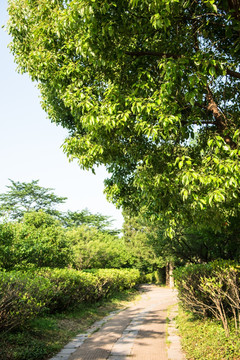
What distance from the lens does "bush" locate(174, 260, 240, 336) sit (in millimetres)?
5555

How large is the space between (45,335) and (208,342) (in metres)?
3.65

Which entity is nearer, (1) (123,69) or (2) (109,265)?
(1) (123,69)

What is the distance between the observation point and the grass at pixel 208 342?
469 cm

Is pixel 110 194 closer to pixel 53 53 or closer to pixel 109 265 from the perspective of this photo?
A: pixel 53 53

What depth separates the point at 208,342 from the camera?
17.2ft

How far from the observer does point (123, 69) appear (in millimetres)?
5238

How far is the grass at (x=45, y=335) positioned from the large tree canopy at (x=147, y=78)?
361 cm

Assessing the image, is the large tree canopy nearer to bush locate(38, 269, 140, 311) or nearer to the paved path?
the paved path

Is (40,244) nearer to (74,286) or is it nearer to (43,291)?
(74,286)

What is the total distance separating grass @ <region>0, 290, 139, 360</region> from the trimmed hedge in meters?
0.31

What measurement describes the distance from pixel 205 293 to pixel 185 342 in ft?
3.63

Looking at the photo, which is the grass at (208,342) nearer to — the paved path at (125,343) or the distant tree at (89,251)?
the paved path at (125,343)

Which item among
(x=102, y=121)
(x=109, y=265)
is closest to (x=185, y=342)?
(x=102, y=121)

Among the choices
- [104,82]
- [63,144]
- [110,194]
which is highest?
[104,82]
